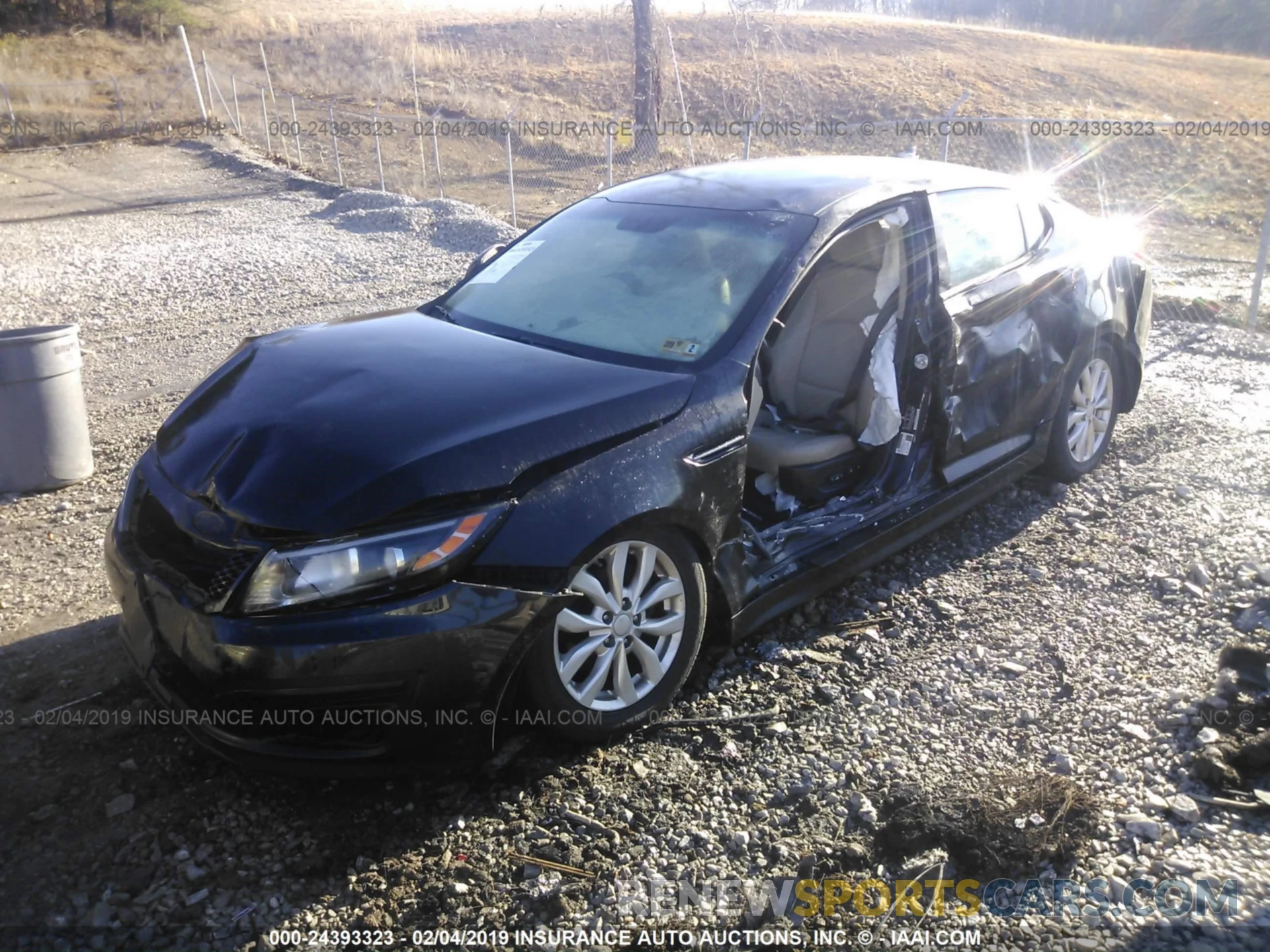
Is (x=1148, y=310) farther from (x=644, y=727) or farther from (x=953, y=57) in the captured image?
(x=953, y=57)

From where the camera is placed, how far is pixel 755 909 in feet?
8.54

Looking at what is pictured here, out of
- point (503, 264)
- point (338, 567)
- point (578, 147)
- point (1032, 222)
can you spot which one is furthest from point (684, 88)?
point (338, 567)

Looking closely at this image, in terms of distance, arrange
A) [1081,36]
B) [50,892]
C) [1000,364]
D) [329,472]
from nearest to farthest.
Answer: [50,892] → [329,472] → [1000,364] → [1081,36]

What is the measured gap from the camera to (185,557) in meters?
2.88

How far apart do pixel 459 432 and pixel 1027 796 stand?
2.01 metres

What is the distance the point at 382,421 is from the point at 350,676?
79 cm

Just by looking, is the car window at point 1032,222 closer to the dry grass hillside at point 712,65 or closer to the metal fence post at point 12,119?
the dry grass hillside at point 712,65

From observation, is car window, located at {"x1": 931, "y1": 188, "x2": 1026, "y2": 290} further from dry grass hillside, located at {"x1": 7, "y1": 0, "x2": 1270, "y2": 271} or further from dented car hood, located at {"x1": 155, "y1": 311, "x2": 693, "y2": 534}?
dry grass hillside, located at {"x1": 7, "y1": 0, "x2": 1270, "y2": 271}

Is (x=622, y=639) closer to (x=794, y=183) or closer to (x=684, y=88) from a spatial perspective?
(x=794, y=183)

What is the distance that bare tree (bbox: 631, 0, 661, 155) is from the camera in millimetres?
23234

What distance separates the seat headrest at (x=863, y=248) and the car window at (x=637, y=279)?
0.51 m

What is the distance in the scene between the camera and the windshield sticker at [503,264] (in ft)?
14.4

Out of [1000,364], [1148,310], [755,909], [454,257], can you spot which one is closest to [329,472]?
[755,909]

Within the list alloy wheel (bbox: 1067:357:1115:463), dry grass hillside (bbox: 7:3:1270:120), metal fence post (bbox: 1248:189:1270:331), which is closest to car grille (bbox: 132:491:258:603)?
alloy wheel (bbox: 1067:357:1115:463)
